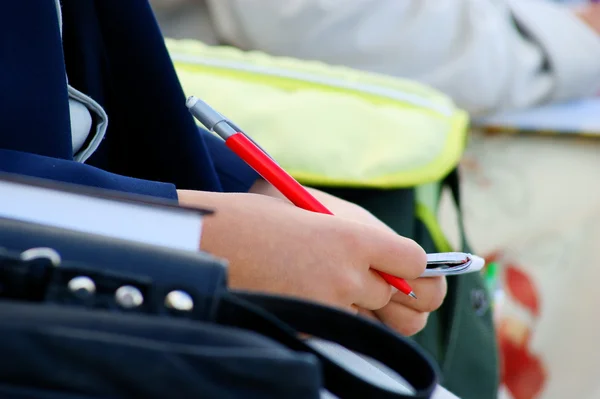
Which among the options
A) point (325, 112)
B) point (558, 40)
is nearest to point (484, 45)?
point (558, 40)

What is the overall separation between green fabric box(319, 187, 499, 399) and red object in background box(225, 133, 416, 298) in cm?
21

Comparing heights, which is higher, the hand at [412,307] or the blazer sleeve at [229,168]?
the blazer sleeve at [229,168]

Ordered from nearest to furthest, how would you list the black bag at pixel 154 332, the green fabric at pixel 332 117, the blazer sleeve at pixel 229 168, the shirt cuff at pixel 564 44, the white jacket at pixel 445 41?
the black bag at pixel 154 332 < the blazer sleeve at pixel 229 168 < the green fabric at pixel 332 117 < the white jacket at pixel 445 41 < the shirt cuff at pixel 564 44

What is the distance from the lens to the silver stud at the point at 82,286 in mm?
220

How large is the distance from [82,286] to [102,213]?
1.6 inches

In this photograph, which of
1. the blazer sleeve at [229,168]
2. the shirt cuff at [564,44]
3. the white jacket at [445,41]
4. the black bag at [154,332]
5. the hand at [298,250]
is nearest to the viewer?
the black bag at [154,332]

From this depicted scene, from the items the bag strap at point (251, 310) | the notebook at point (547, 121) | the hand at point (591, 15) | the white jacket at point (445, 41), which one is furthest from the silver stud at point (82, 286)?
the hand at point (591, 15)

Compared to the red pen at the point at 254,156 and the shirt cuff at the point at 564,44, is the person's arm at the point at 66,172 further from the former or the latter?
the shirt cuff at the point at 564,44

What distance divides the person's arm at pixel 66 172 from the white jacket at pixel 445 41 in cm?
58

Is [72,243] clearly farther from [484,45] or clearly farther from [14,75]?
[484,45]

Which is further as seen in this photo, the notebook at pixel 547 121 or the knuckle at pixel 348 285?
the notebook at pixel 547 121

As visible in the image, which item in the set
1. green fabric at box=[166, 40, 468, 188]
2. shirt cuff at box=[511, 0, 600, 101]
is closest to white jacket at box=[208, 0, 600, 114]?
shirt cuff at box=[511, 0, 600, 101]

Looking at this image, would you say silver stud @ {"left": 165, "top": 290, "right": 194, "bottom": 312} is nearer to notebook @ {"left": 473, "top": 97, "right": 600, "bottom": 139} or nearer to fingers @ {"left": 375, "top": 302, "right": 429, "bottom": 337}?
fingers @ {"left": 375, "top": 302, "right": 429, "bottom": 337}

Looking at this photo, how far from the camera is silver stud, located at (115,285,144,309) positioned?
8.8 inches
